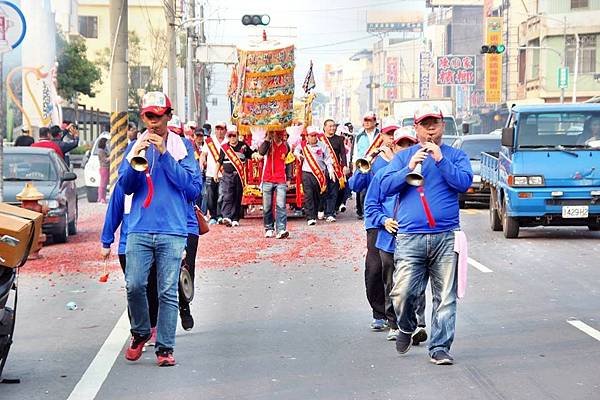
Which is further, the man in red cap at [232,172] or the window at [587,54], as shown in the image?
the window at [587,54]

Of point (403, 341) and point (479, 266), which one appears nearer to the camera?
point (403, 341)

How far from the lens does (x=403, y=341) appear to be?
8.67 m

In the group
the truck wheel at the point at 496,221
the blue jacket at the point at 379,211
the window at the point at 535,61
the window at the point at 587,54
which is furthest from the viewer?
the window at the point at 535,61

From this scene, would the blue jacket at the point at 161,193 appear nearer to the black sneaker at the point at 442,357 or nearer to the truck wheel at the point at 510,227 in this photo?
the black sneaker at the point at 442,357

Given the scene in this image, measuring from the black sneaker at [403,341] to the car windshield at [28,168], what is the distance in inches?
439

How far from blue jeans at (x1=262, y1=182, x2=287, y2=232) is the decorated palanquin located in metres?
1.20

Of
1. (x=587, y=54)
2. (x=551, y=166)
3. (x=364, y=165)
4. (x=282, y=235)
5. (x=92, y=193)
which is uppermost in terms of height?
(x=587, y=54)

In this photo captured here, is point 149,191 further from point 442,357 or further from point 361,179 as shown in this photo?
point 361,179

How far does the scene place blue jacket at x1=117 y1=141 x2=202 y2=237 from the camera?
822 centimetres

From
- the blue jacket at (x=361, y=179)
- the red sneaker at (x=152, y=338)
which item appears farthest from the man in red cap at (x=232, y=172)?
the red sneaker at (x=152, y=338)

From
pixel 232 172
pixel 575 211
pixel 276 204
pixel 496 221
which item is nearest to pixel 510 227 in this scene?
pixel 575 211

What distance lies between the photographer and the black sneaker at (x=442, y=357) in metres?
8.36

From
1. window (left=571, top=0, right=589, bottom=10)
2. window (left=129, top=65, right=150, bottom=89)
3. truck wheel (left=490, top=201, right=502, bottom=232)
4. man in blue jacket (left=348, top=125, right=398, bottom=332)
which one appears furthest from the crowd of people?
window (left=129, top=65, right=150, bottom=89)

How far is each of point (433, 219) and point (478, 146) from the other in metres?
20.1
